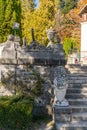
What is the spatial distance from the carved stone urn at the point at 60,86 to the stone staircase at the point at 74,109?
9.9 inches

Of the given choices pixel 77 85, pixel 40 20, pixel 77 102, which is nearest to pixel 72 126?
pixel 77 102

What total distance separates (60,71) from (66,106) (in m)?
1.15

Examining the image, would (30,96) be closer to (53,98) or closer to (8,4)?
(53,98)

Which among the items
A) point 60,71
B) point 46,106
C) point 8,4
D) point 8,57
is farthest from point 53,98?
point 8,4

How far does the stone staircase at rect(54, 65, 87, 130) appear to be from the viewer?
1093 cm

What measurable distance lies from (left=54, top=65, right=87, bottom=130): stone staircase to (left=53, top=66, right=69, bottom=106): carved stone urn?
25 cm

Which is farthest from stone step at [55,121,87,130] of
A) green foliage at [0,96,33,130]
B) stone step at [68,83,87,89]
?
stone step at [68,83,87,89]

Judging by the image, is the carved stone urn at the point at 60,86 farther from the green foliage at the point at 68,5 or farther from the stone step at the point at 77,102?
the green foliage at the point at 68,5

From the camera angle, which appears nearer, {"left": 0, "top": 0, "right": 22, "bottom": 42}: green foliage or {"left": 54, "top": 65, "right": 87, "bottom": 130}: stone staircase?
{"left": 54, "top": 65, "right": 87, "bottom": 130}: stone staircase

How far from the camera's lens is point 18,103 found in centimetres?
1042

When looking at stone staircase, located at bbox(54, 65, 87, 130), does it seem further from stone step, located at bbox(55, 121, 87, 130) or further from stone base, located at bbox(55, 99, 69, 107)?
stone base, located at bbox(55, 99, 69, 107)

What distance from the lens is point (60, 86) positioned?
1119cm

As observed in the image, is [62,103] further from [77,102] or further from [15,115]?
[15,115]

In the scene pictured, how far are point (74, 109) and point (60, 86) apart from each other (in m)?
1.08
